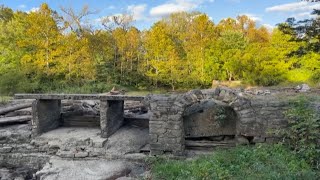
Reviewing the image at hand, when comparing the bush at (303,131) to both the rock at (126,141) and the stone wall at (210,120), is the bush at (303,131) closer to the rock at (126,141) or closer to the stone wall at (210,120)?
the stone wall at (210,120)

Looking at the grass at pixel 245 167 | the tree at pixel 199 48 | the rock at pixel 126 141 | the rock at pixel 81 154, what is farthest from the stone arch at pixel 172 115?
the tree at pixel 199 48

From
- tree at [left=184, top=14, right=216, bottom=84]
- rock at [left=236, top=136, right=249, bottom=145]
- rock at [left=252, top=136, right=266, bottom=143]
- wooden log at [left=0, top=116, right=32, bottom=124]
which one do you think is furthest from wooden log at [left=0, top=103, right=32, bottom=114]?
tree at [left=184, top=14, right=216, bottom=84]

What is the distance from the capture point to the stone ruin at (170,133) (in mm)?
8250

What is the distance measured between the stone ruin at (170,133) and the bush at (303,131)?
27 cm

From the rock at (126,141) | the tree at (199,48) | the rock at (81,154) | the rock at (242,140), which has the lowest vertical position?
the rock at (81,154)

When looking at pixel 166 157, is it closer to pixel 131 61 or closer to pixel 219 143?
pixel 219 143

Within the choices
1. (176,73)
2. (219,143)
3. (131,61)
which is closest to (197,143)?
(219,143)

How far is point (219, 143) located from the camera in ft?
29.3

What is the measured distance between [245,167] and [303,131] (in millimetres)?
1970

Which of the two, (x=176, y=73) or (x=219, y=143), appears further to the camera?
(x=176, y=73)

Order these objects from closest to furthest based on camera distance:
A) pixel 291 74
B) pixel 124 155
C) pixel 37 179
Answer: pixel 37 179, pixel 124 155, pixel 291 74

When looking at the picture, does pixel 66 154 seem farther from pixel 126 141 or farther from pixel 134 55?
pixel 134 55

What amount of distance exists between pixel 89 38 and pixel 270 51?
16.5 meters

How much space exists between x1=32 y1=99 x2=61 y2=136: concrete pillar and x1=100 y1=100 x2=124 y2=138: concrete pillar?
212cm
